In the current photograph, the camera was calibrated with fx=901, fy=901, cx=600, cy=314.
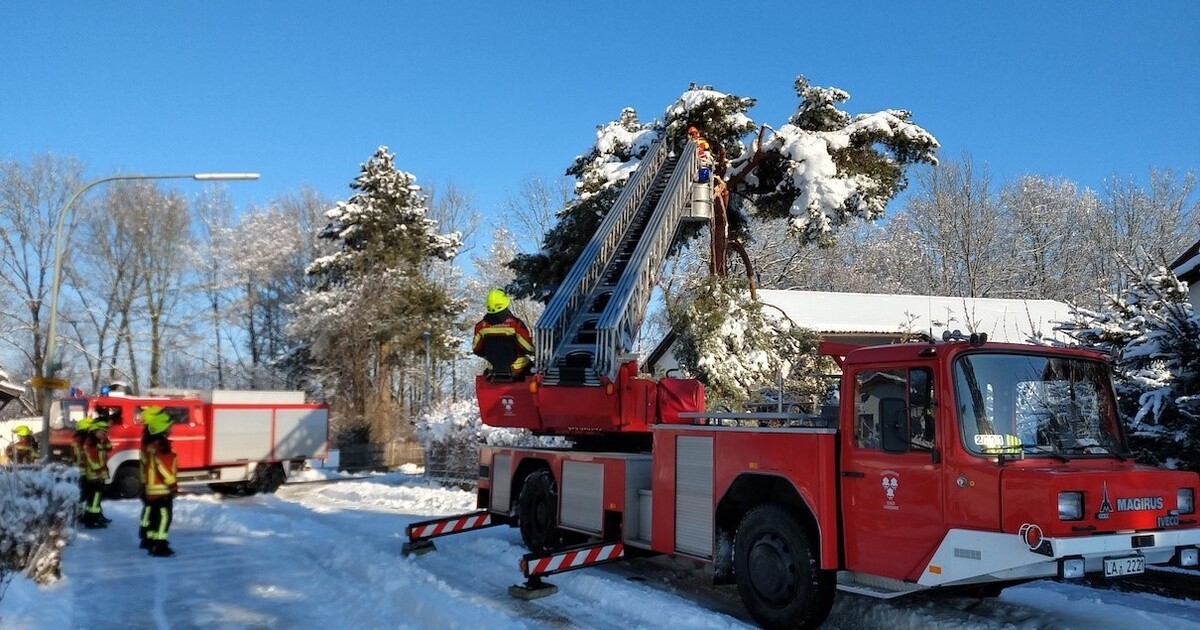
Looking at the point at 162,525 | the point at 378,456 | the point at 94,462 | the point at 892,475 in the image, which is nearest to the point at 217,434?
the point at 94,462

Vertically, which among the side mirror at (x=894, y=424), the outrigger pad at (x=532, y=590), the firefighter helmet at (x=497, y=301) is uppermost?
the firefighter helmet at (x=497, y=301)

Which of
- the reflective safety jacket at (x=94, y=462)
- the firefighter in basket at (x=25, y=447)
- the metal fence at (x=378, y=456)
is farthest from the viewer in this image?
the metal fence at (x=378, y=456)

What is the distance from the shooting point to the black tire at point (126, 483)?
17.8m

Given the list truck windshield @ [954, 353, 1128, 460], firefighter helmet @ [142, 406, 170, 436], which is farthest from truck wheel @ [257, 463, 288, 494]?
truck windshield @ [954, 353, 1128, 460]

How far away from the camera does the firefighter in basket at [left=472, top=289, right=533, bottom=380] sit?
10.8m

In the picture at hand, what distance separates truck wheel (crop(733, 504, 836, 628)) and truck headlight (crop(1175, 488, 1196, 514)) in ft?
8.01

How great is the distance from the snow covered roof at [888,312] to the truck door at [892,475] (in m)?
21.7

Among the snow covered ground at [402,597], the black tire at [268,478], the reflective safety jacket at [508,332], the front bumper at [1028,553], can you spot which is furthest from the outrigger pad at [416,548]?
the black tire at [268,478]

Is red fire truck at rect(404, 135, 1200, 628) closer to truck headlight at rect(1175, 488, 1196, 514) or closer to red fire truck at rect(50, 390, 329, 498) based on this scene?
truck headlight at rect(1175, 488, 1196, 514)

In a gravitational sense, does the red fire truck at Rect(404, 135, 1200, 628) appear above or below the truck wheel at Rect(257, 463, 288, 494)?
above

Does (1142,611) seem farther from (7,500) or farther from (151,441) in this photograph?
(151,441)

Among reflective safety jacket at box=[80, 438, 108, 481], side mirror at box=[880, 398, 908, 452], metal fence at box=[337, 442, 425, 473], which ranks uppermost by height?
side mirror at box=[880, 398, 908, 452]

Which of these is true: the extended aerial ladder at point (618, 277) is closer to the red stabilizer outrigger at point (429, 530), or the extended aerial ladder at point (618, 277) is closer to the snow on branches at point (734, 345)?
the snow on branches at point (734, 345)

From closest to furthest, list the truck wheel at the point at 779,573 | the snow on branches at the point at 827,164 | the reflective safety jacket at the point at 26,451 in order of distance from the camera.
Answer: the truck wheel at the point at 779,573 < the reflective safety jacket at the point at 26,451 < the snow on branches at the point at 827,164
